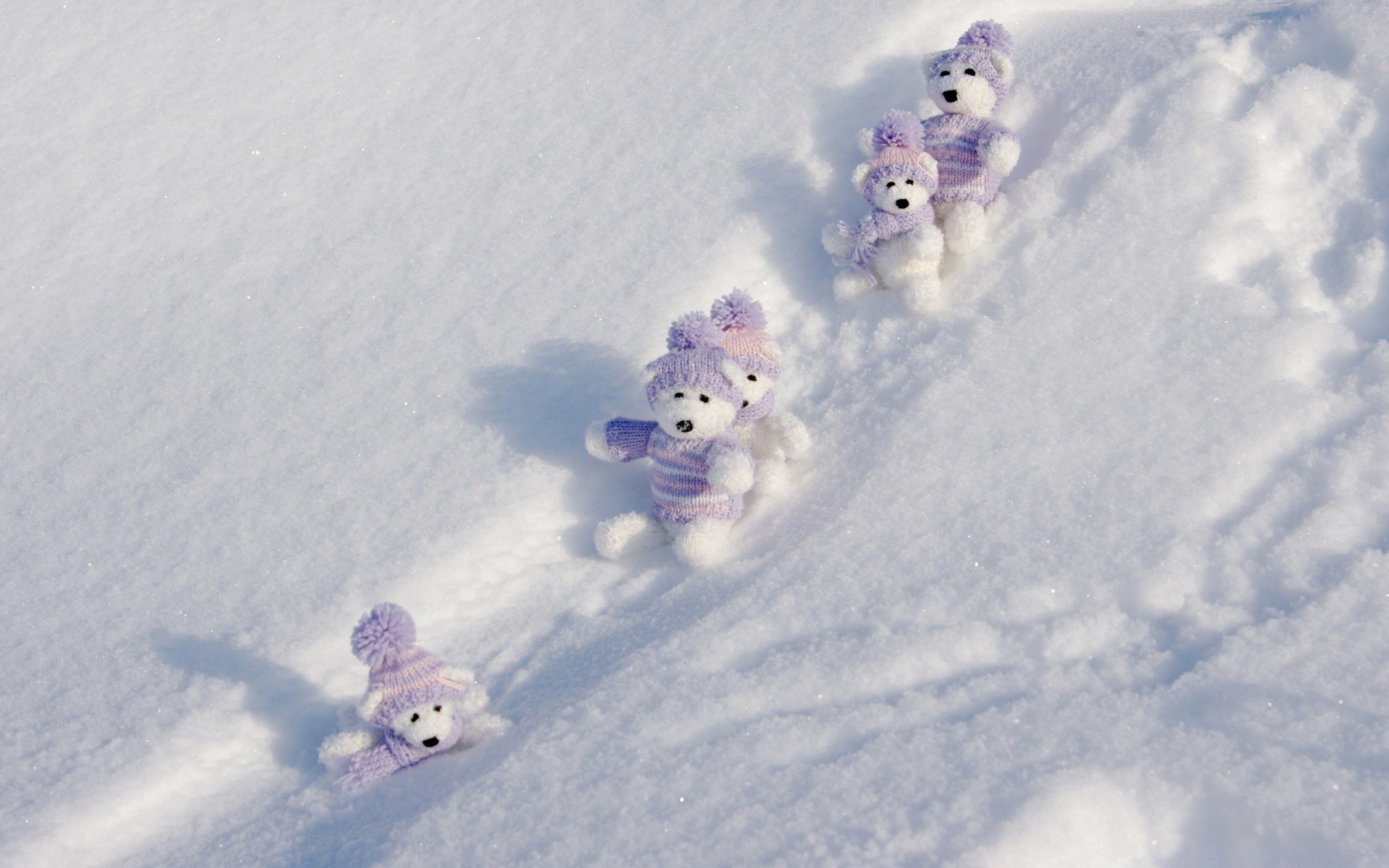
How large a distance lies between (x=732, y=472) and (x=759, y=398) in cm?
23

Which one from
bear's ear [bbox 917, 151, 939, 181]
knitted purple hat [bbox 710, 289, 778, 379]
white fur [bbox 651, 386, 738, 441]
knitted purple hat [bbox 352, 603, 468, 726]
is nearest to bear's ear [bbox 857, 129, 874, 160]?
bear's ear [bbox 917, 151, 939, 181]

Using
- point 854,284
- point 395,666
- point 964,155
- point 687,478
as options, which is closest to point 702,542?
point 687,478

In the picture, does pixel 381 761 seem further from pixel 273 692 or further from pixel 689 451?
pixel 689 451

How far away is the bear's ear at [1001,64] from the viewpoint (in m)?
2.60

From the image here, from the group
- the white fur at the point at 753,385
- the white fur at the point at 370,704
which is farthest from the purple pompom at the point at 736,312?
the white fur at the point at 370,704

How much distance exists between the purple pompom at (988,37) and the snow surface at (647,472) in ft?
0.47

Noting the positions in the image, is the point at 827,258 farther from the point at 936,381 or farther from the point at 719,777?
the point at 719,777

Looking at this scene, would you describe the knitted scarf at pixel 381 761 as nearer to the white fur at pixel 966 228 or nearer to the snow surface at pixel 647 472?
the snow surface at pixel 647 472

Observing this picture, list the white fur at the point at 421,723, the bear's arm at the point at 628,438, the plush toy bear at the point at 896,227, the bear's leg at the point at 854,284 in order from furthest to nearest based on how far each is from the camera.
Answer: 1. the bear's leg at the point at 854,284
2. the plush toy bear at the point at 896,227
3. the bear's arm at the point at 628,438
4. the white fur at the point at 421,723

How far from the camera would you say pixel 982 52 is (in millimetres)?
2580

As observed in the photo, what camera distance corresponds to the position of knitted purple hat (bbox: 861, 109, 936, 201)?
2.46m

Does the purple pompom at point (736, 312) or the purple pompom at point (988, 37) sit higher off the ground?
the purple pompom at point (988, 37)

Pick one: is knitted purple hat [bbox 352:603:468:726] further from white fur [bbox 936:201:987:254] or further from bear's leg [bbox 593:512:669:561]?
white fur [bbox 936:201:987:254]

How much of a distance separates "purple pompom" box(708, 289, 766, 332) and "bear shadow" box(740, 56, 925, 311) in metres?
0.30
